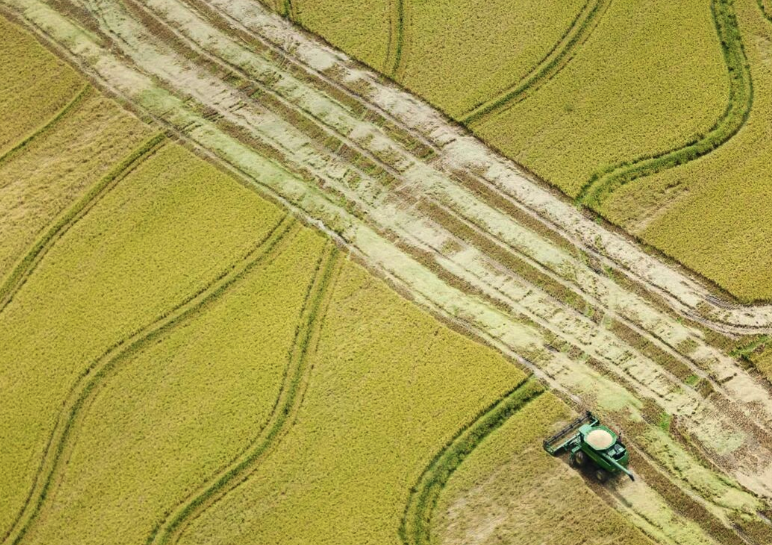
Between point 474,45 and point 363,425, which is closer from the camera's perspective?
point 363,425

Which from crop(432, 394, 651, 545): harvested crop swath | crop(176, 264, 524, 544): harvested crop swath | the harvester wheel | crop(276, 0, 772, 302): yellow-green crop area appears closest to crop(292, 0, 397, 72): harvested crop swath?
crop(276, 0, 772, 302): yellow-green crop area

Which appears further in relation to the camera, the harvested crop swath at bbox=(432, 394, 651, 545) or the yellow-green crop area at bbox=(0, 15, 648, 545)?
the yellow-green crop area at bbox=(0, 15, 648, 545)

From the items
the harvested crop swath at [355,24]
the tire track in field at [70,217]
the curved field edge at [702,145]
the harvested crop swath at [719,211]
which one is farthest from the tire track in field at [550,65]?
the tire track in field at [70,217]

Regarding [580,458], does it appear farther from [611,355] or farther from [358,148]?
[358,148]

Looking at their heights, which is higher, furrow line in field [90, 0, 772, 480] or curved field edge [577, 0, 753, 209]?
curved field edge [577, 0, 753, 209]

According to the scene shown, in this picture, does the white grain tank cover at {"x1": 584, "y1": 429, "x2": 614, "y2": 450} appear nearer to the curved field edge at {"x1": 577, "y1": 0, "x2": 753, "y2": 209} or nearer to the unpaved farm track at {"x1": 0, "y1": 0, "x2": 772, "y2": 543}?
the unpaved farm track at {"x1": 0, "y1": 0, "x2": 772, "y2": 543}

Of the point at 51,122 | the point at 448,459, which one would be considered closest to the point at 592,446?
the point at 448,459
